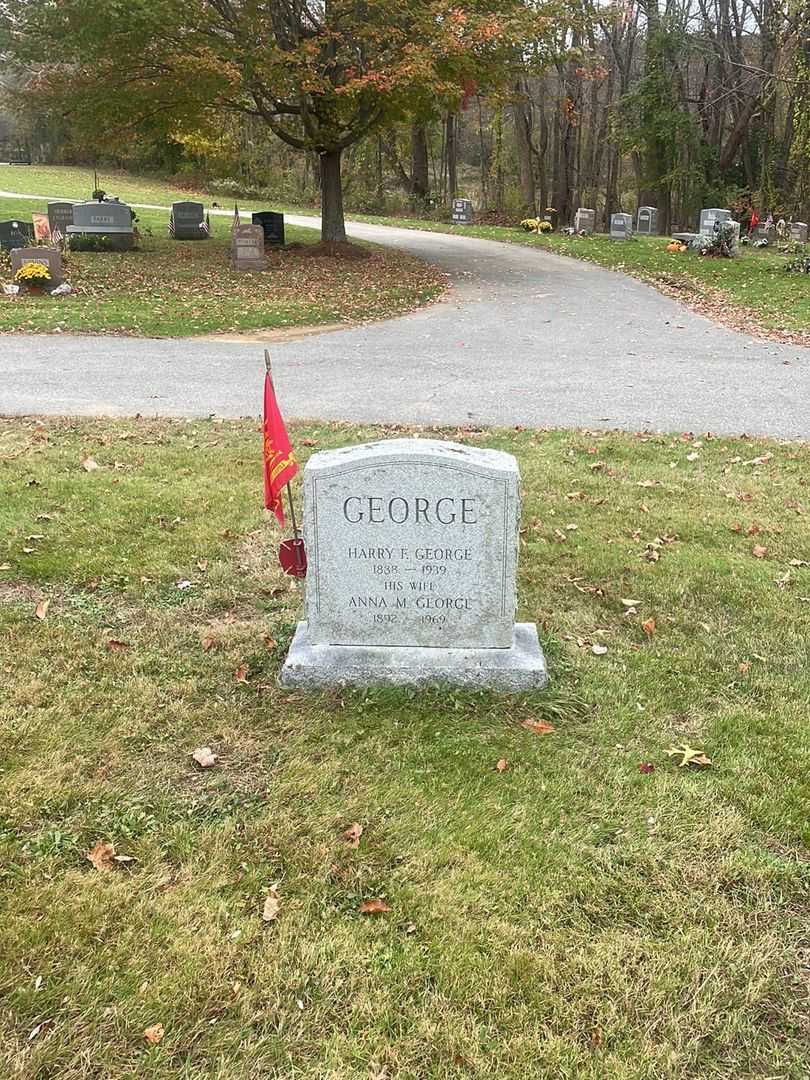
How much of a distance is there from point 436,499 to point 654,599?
1760 mm

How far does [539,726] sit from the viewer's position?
3.77 meters

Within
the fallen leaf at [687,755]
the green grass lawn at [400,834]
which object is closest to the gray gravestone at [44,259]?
the green grass lawn at [400,834]

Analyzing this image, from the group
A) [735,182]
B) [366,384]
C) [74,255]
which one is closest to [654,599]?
[366,384]

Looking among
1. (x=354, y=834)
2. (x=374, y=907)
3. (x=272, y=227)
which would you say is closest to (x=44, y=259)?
(x=272, y=227)

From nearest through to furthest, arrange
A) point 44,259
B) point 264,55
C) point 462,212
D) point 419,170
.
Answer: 1. point 44,259
2. point 264,55
3. point 462,212
4. point 419,170

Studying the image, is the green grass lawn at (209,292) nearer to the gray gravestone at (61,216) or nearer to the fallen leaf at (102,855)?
the gray gravestone at (61,216)

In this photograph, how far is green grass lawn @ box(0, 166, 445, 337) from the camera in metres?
14.5

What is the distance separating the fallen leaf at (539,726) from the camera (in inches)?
147

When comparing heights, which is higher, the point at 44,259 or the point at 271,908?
the point at 44,259

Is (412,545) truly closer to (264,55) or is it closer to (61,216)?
(264,55)

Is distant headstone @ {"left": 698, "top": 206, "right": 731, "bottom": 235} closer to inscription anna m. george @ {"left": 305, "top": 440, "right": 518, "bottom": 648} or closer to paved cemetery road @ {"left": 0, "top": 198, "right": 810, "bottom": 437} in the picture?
paved cemetery road @ {"left": 0, "top": 198, "right": 810, "bottom": 437}

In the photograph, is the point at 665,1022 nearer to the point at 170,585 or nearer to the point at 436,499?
the point at 436,499

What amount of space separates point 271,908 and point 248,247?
19528mm

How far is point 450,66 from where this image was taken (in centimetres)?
1920
